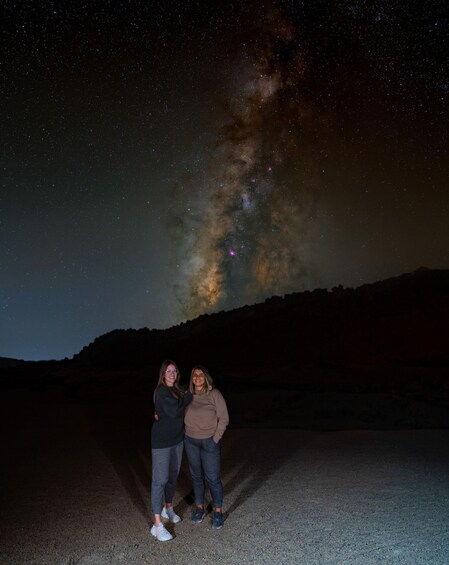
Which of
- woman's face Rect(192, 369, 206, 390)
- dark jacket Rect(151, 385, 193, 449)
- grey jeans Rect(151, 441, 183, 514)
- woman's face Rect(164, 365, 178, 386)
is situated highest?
woman's face Rect(164, 365, 178, 386)

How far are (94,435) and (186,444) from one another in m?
7.17

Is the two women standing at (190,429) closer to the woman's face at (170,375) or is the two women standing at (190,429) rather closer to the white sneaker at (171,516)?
the woman's face at (170,375)

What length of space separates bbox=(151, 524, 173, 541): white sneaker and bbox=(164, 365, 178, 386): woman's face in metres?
1.42

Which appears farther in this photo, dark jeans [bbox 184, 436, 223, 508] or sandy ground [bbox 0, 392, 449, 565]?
dark jeans [bbox 184, 436, 223, 508]

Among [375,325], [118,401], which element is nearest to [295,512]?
[118,401]

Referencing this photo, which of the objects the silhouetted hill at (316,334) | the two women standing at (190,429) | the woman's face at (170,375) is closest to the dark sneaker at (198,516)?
the two women standing at (190,429)

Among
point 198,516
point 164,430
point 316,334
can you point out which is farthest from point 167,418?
point 316,334

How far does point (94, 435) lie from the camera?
37.3ft

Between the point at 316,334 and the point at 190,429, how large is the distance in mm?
32653

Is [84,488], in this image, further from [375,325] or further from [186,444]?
[375,325]

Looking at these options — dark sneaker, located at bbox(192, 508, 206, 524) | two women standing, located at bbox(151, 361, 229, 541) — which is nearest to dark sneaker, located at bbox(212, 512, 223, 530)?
two women standing, located at bbox(151, 361, 229, 541)

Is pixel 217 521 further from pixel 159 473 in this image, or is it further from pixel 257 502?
pixel 257 502

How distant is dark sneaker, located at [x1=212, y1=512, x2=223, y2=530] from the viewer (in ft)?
16.3

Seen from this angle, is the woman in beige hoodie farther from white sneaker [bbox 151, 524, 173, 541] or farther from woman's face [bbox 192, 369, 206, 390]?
white sneaker [bbox 151, 524, 173, 541]
